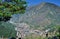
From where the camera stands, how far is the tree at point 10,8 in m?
14.4

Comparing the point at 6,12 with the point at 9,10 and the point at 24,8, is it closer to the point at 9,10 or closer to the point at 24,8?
the point at 9,10

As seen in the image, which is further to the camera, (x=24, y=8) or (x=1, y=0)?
(x=24, y=8)

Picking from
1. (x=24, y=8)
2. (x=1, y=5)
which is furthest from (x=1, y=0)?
(x=24, y=8)

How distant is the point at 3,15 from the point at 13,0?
1033mm

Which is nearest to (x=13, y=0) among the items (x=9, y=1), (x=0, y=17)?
(x=9, y=1)

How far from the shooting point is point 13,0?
1472cm

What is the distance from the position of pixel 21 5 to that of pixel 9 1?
73cm

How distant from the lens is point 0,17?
48.2ft

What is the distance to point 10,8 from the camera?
14625 millimetres

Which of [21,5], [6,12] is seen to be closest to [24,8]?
[21,5]

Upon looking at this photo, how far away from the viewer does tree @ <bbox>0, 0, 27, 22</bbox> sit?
569 inches

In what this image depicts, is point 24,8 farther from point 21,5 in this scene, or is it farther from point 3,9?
point 3,9

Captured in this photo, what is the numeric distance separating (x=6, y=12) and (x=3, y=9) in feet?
0.77

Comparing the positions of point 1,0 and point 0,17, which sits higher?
point 1,0
